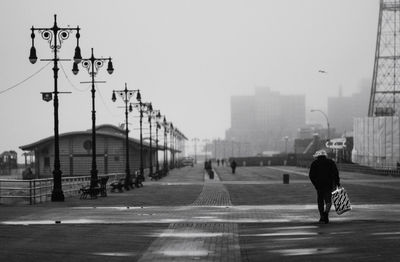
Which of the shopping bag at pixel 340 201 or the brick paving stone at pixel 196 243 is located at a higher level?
the shopping bag at pixel 340 201

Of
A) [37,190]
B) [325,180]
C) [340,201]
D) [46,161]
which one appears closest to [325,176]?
[325,180]

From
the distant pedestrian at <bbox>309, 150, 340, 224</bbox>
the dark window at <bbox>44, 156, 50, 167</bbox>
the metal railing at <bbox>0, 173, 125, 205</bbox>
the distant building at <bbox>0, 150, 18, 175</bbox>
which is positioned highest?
the distant pedestrian at <bbox>309, 150, 340, 224</bbox>

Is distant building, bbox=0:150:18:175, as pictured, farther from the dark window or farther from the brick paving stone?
the brick paving stone

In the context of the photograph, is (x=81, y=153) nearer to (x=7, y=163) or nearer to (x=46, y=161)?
(x=46, y=161)

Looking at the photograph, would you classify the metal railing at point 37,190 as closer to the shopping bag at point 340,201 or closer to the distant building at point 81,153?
the shopping bag at point 340,201

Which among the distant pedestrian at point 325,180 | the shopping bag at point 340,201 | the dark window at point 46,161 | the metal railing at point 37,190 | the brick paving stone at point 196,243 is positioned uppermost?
the distant pedestrian at point 325,180

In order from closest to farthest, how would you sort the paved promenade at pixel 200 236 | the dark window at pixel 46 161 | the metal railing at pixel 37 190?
the paved promenade at pixel 200 236 → the metal railing at pixel 37 190 → the dark window at pixel 46 161

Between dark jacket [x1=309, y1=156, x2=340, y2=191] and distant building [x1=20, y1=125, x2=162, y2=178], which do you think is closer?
dark jacket [x1=309, y1=156, x2=340, y2=191]

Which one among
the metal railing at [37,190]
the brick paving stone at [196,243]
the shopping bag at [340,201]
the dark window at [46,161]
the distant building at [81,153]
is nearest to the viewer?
the brick paving stone at [196,243]

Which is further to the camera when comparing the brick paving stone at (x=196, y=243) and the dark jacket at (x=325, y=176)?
the dark jacket at (x=325, y=176)

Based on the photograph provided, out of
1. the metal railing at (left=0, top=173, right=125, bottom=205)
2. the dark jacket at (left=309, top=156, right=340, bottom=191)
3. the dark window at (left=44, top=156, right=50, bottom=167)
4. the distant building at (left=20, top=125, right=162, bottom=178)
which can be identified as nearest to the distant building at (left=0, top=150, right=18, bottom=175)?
the dark window at (left=44, top=156, right=50, bottom=167)

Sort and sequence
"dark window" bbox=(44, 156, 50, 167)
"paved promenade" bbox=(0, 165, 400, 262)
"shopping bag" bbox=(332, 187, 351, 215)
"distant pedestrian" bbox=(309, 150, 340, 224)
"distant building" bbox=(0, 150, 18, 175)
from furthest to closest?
1. "distant building" bbox=(0, 150, 18, 175)
2. "dark window" bbox=(44, 156, 50, 167)
3. "shopping bag" bbox=(332, 187, 351, 215)
4. "distant pedestrian" bbox=(309, 150, 340, 224)
5. "paved promenade" bbox=(0, 165, 400, 262)

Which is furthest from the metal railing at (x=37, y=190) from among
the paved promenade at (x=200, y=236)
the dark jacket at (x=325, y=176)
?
the dark jacket at (x=325, y=176)

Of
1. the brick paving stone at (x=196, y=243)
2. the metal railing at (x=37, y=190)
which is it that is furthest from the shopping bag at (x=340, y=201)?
the metal railing at (x=37, y=190)
